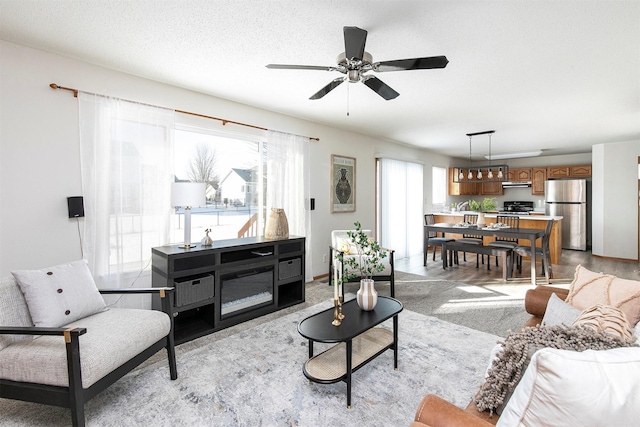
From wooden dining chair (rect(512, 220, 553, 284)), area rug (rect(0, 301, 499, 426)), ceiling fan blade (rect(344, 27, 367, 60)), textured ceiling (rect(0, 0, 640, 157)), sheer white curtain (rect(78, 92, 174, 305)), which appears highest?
textured ceiling (rect(0, 0, 640, 157))

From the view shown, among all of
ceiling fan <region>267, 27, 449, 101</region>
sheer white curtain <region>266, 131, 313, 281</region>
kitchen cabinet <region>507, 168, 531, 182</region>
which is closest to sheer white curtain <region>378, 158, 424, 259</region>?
sheer white curtain <region>266, 131, 313, 281</region>

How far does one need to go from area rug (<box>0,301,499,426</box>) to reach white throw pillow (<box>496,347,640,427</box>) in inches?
44.7

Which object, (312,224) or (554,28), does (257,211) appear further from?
(554,28)

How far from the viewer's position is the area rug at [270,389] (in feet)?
5.82

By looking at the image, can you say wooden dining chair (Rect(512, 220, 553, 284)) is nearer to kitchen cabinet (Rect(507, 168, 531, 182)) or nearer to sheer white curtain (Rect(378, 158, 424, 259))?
sheer white curtain (Rect(378, 158, 424, 259))

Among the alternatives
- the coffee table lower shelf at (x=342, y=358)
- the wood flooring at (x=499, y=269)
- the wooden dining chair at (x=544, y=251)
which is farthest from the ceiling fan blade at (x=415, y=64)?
the wooden dining chair at (x=544, y=251)

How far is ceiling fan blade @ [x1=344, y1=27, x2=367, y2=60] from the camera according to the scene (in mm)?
1823

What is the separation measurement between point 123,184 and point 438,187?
284 inches

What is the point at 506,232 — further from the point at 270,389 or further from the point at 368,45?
the point at 270,389

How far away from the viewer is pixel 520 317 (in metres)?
3.24

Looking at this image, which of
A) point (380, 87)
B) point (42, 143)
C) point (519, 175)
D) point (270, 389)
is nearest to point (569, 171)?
point (519, 175)

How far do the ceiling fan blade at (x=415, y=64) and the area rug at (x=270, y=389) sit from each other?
2104mm

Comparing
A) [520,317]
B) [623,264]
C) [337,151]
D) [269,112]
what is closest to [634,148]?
[623,264]

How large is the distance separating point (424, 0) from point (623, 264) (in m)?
6.75
